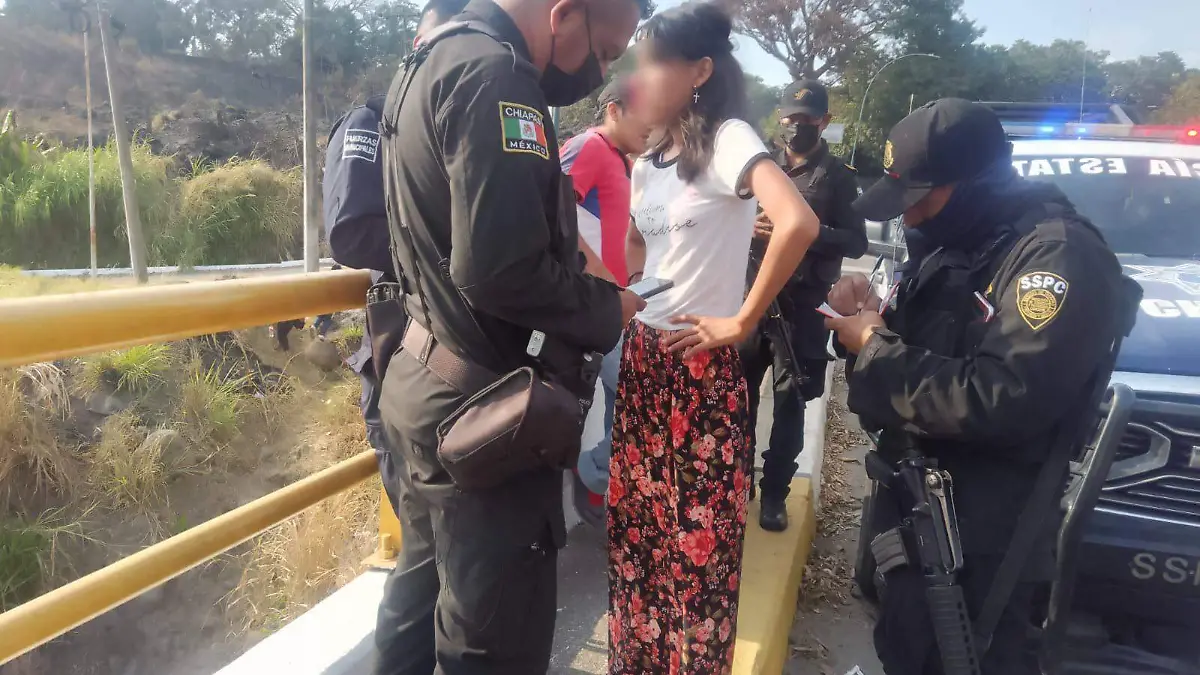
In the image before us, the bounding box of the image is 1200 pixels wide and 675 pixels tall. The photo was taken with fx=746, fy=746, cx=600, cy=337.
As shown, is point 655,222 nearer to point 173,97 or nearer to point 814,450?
point 814,450

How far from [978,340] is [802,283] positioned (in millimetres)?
1684

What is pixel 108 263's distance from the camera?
14.3 metres

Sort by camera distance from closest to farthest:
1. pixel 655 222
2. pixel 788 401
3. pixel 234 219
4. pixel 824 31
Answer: pixel 655 222 < pixel 788 401 < pixel 234 219 < pixel 824 31

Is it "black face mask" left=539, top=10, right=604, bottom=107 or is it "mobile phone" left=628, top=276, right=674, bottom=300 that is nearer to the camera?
"black face mask" left=539, top=10, right=604, bottom=107

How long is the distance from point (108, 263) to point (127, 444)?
821 cm

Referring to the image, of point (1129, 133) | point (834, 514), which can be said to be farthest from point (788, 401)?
point (1129, 133)

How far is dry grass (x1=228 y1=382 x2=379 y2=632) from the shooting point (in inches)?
193

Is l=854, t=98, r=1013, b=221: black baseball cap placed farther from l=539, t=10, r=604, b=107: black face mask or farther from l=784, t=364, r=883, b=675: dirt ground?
l=784, t=364, r=883, b=675: dirt ground

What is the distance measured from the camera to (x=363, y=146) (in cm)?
205

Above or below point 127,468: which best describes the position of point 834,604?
above

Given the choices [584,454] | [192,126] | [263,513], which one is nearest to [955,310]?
[584,454]

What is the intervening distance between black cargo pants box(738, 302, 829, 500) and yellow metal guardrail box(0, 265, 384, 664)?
1.61m

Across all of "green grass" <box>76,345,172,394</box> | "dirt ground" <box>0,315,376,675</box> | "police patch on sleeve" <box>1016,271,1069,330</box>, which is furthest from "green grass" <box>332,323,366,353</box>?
"police patch on sleeve" <box>1016,271,1069,330</box>

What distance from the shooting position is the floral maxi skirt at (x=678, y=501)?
74.9 inches
